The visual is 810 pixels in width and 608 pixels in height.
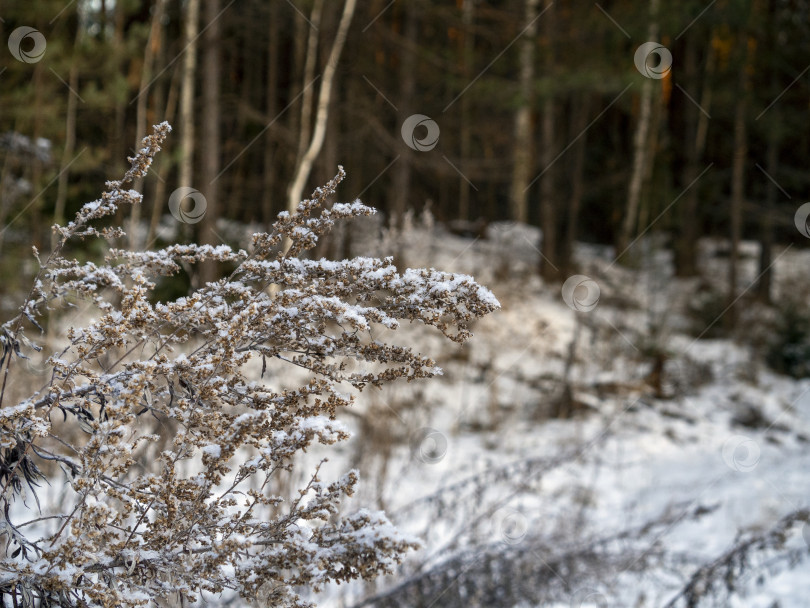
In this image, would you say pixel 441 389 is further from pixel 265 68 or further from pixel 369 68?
pixel 265 68

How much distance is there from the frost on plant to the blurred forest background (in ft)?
22.6

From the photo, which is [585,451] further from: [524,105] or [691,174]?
[691,174]

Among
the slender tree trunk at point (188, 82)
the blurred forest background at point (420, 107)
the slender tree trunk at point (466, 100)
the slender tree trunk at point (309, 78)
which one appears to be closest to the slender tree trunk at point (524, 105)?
the blurred forest background at point (420, 107)

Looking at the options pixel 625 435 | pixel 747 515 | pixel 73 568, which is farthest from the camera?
pixel 625 435

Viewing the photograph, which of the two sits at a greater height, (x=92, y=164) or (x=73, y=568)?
(x=92, y=164)

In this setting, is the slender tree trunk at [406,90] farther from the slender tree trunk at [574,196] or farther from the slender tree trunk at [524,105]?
the slender tree trunk at [574,196]

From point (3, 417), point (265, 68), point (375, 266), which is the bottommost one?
point (3, 417)

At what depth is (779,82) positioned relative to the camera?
16.1 metres

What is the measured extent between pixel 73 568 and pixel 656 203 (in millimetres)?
17858

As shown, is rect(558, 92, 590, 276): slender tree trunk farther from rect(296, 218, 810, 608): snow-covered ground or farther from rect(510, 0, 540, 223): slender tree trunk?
rect(510, 0, 540, 223): slender tree trunk

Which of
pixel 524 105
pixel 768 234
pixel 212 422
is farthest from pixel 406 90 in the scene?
pixel 212 422

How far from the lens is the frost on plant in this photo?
144cm

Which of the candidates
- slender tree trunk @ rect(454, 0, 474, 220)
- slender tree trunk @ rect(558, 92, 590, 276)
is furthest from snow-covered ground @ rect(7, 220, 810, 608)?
slender tree trunk @ rect(454, 0, 474, 220)

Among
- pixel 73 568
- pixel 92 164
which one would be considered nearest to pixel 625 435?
pixel 92 164
